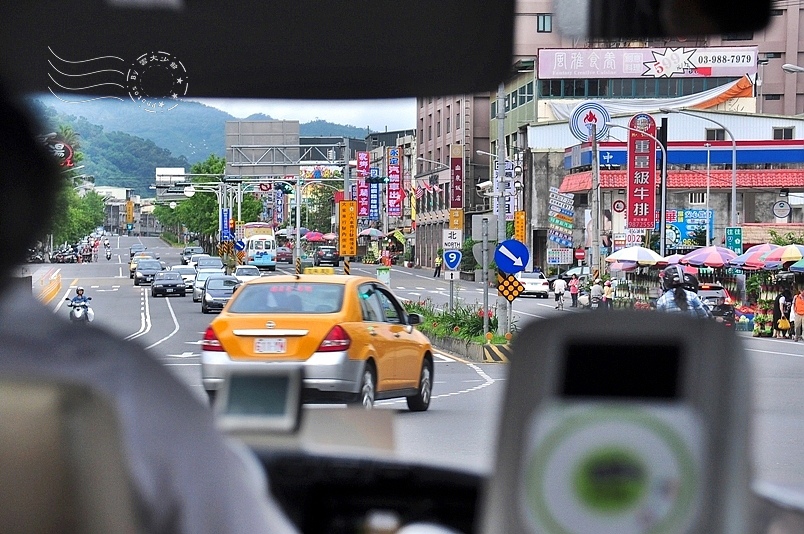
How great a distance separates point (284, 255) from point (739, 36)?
1182 millimetres

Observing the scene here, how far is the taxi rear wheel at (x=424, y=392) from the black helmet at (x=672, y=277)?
0.85 m

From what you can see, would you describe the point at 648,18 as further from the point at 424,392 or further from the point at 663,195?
the point at 424,392

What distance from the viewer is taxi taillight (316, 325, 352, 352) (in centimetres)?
197

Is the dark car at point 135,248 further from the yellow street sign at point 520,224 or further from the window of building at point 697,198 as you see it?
the window of building at point 697,198

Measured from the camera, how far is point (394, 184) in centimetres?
258

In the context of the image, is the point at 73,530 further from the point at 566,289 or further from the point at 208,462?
the point at 566,289

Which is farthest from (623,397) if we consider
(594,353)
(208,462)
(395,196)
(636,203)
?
(395,196)

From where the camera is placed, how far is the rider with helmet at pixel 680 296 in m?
1.42

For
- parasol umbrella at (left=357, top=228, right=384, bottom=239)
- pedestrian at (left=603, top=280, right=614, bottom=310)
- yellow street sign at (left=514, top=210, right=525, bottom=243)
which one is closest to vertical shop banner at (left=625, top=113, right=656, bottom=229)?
pedestrian at (left=603, top=280, right=614, bottom=310)

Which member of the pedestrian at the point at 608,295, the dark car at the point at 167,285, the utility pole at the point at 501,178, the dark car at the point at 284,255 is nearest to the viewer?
the pedestrian at the point at 608,295

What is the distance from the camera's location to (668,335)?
125 centimetres

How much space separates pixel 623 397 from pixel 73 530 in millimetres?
638

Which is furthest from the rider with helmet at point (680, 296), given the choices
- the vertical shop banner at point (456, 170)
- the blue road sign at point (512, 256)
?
the blue road sign at point (512, 256)

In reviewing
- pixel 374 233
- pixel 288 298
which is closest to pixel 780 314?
pixel 374 233
